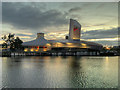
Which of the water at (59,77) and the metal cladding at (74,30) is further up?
the metal cladding at (74,30)

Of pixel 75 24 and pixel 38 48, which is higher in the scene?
pixel 75 24

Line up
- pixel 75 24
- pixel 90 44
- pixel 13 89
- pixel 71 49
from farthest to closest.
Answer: pixel 75 24
pixel 90 44
pixel 71 49
pixel 13 89

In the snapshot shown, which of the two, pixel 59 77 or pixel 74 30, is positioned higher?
pixel 74 30

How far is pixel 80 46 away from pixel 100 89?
153m

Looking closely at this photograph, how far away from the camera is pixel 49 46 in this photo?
171 m

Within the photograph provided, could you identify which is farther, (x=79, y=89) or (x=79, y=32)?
(x=79, y=32)

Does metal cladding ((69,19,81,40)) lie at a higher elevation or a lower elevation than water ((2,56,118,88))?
higher

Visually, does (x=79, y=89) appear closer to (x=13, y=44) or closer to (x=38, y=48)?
(x=13, y=44)

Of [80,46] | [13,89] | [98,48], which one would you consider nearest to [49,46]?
[80,46]

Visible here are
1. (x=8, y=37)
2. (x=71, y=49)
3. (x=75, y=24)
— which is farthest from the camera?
(x=75, y=24)

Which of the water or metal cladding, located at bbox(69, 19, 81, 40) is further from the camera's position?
metal cladding, located at bbox(69, 19, 81, 40)

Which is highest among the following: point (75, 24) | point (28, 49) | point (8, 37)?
point (75, 24)

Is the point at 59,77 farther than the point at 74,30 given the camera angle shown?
No

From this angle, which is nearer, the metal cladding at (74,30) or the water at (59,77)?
the water at (59,77)
